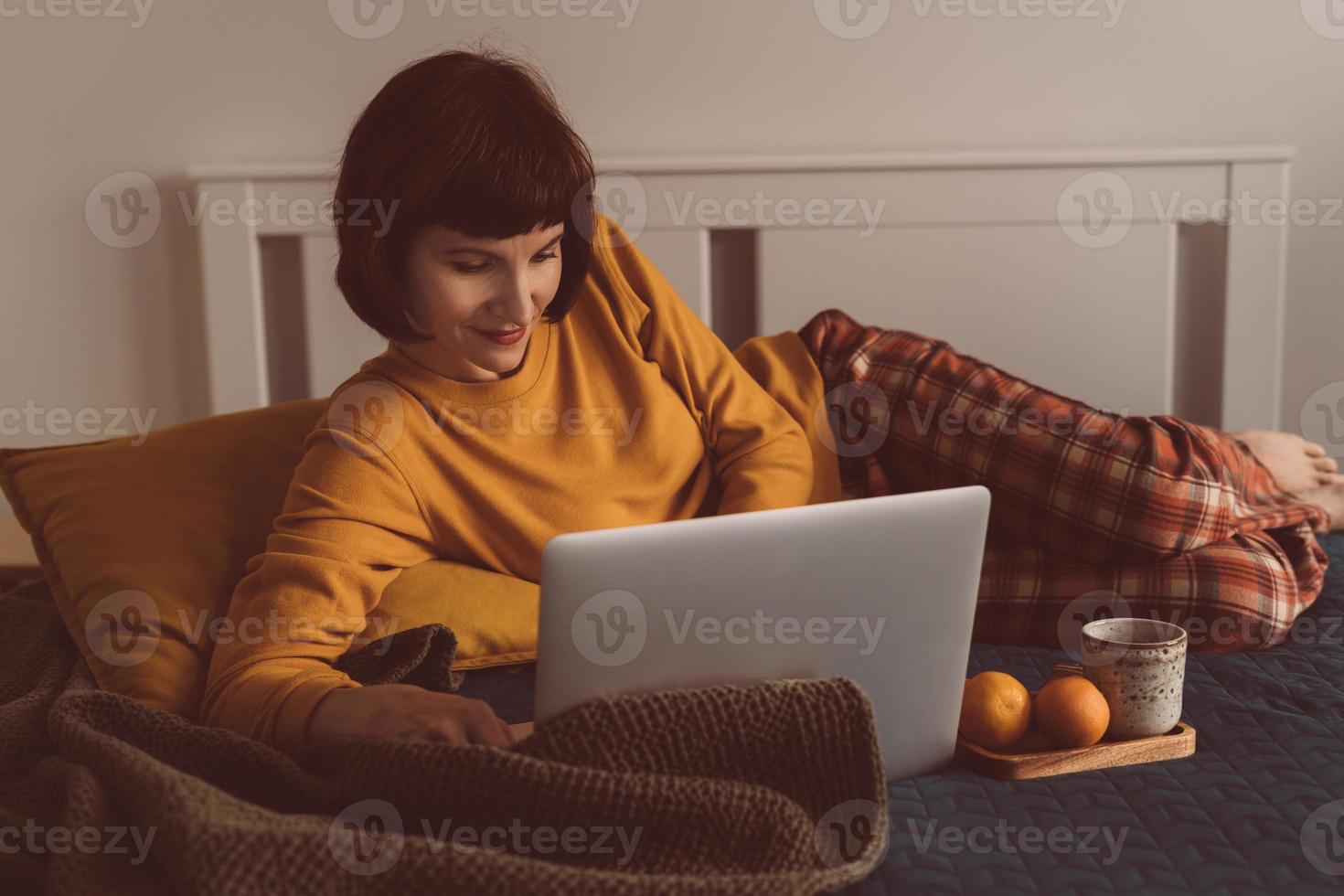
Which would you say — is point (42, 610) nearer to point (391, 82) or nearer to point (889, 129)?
point (391, 82)

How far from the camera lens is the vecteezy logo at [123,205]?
6.05 feet

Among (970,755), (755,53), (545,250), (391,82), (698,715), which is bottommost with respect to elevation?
(970,755)

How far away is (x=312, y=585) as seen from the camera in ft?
3.22

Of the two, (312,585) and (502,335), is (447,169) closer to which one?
(502,335)

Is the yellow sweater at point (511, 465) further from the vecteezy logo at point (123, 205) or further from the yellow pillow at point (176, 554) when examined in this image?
the vecteezy logo at point (123, 205)

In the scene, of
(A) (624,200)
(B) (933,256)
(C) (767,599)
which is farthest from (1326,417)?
(C) (767,599)

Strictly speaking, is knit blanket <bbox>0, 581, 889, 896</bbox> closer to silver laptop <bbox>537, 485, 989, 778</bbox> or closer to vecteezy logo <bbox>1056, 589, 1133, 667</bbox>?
silver laptop <bbox>537, 485, 989, 778</bbox>

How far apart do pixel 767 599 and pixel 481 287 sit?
473 mm

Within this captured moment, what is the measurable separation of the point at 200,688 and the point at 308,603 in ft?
0.56

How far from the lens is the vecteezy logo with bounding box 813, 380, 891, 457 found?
55.7 inches

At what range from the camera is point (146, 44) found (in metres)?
1.82

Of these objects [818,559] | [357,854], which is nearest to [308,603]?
[357,854]

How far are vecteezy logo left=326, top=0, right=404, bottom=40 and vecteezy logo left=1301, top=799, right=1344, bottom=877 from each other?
1611mm

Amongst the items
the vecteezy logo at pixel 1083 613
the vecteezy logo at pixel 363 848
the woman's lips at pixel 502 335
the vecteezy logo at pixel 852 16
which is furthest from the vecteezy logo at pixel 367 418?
the vecteezy logo at pixel 852 16
